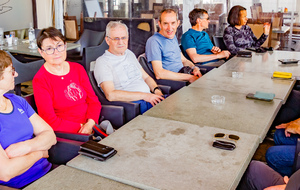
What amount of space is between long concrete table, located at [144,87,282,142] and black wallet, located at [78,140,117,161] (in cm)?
61

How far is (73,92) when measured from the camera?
2.45m

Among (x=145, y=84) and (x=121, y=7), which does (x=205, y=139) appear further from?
(x=121, y=7)

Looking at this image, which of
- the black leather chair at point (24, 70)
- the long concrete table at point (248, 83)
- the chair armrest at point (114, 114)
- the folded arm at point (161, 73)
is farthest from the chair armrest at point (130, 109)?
the black leather chair at point (24, 70)

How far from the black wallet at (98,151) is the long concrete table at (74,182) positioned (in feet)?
0.36

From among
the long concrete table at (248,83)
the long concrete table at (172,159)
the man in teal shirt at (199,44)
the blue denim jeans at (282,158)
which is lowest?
the blue denim jeans at (282,158)

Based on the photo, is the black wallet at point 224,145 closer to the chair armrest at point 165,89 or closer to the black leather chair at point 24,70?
the chair armrest at point 165,89

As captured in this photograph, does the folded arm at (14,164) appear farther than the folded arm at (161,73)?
No

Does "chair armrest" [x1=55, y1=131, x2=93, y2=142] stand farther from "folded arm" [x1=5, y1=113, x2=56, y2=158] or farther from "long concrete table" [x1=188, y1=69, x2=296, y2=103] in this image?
"long concrete table" [x1=188, y1=69, x2=296, y2=103]

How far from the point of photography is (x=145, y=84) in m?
3.25

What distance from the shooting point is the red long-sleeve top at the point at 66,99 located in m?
2.25

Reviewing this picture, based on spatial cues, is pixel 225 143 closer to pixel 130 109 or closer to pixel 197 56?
pixel 130 109

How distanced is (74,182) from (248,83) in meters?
2.04

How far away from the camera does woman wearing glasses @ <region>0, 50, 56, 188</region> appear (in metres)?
1.63

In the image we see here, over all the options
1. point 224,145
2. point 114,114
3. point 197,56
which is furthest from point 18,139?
point 197,56
